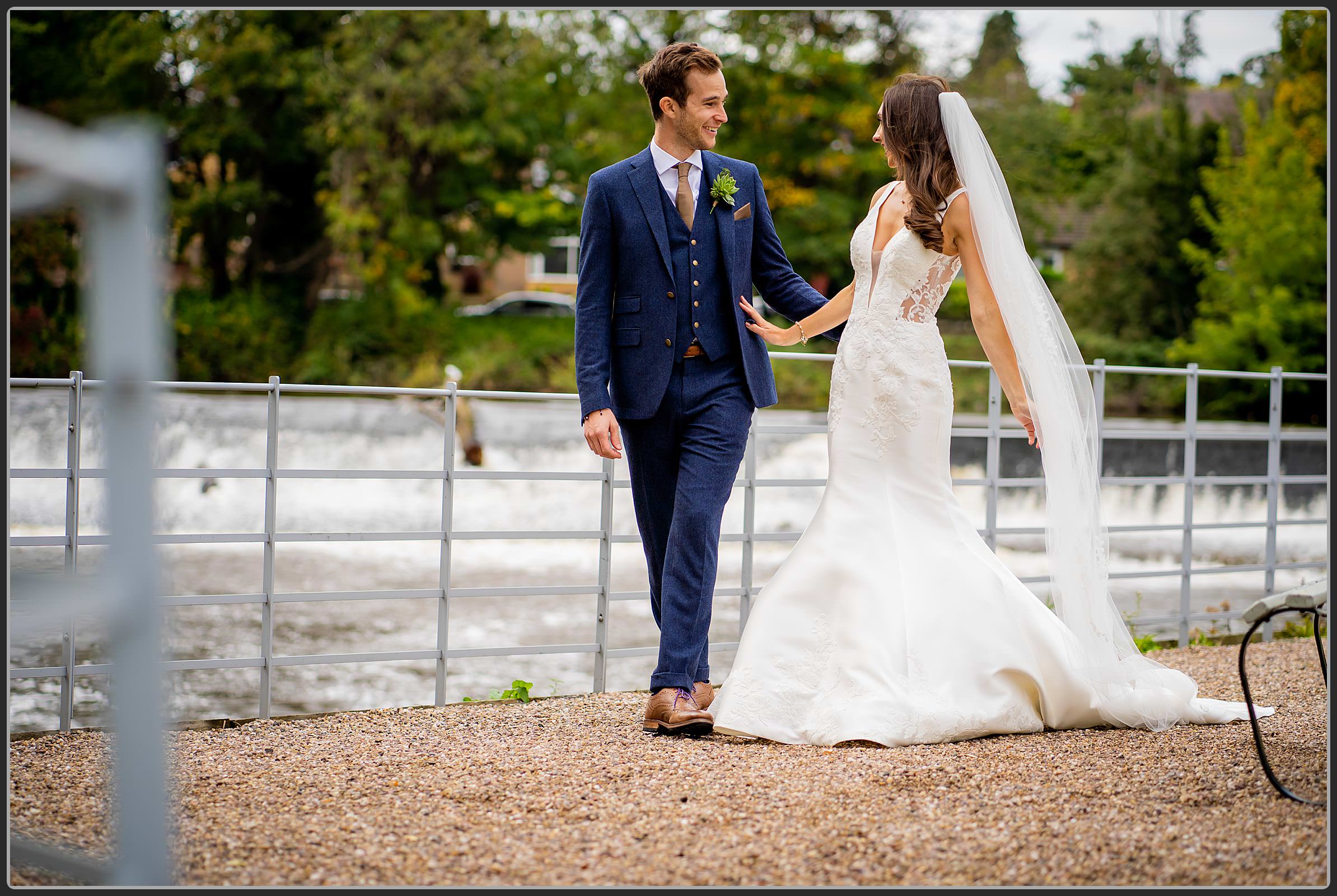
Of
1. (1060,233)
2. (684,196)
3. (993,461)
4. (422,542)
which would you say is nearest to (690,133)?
(684,196)

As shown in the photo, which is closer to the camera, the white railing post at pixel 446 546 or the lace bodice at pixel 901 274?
the lace bodice at pixel 901 274

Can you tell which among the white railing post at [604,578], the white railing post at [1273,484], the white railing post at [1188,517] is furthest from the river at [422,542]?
the white railing post at [604,578]

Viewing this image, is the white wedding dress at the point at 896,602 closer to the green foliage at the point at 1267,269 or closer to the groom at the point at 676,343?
the groom at the point at 676,343

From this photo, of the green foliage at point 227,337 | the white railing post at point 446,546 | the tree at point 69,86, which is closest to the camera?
the white railing post at point 446,546

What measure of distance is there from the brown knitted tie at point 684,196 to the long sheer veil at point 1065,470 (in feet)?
2.59

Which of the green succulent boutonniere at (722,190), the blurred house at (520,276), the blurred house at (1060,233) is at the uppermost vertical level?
the blurred house at (1060,233)

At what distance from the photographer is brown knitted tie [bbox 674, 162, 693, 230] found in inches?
135

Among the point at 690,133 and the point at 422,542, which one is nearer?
the point at 690,133

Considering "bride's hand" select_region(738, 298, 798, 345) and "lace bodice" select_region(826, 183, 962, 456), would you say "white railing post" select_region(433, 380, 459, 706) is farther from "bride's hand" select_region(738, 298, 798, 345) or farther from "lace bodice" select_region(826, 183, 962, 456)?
"lace bodice" select_region(826, 183, 962, 456)

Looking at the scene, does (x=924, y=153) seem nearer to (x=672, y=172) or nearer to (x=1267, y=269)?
(x=672, y=172)

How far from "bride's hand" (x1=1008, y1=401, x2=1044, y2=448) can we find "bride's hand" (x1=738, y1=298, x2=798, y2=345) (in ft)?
2.34

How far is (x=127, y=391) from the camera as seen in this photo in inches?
50.1

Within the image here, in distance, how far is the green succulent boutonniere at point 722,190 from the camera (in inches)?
136

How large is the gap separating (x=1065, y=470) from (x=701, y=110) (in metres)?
1.53
